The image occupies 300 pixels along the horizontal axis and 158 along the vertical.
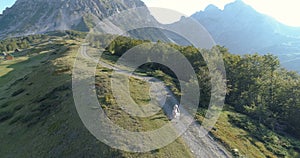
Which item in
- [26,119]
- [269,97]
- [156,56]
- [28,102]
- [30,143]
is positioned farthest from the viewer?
[156,56]

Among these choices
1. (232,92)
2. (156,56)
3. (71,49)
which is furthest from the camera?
(71,49)

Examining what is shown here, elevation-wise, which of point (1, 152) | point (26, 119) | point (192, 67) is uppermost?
point (192, 67)

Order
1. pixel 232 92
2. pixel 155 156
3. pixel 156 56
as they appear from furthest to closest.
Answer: pixel 156 56, pixel 232 92, pixel 155 156

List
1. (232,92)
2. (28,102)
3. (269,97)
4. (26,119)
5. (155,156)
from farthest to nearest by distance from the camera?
(232,92)
(269,97)
(28,102)
(26,119)
(155,156)

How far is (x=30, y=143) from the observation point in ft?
128

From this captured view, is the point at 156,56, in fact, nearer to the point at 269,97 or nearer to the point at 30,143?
the point at 269,97

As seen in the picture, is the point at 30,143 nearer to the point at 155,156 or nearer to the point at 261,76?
the point at 155,156

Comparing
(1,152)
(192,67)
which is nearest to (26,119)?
(1,152)

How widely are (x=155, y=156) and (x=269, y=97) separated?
2109 inches

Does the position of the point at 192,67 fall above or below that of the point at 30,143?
above

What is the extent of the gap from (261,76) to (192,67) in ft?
76.3

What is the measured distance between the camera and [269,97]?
71.8 metres

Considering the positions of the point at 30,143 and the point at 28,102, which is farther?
the point at 28,102

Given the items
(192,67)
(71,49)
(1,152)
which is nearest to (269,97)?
(192,67)
